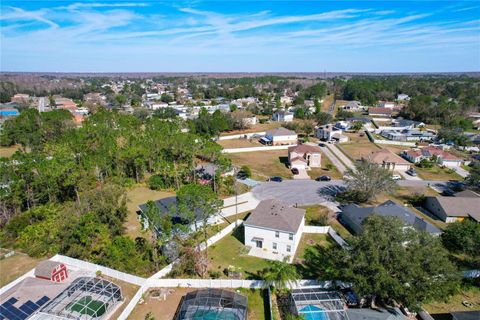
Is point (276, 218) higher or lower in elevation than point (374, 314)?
higher

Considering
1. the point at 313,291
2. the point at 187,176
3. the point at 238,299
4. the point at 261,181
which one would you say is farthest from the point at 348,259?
the point at 187,176

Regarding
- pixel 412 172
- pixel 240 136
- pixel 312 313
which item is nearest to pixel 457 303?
pixel 312 313

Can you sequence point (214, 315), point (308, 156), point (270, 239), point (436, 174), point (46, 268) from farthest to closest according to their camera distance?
point (308, 156) < point (436, 174) < point (270, 239) < point (46, 268) < point (214, 315)

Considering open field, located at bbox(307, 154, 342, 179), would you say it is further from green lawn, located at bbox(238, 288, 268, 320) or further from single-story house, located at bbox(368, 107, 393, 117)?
single-story house, located at bbox(368, 107, 393, 117)

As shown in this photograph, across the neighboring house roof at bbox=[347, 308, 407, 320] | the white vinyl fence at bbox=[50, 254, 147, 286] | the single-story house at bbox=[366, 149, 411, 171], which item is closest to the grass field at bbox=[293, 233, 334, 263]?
the neighboring house roof at bbox=[347, 308, 407, 320]

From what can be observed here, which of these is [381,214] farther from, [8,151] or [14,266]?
[8,151]

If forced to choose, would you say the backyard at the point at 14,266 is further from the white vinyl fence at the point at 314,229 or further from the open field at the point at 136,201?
the white vinyl fence at the point at 314,229

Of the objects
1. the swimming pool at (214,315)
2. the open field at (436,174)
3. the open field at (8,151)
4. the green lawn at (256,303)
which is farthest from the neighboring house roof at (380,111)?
the open field at (8,151)
